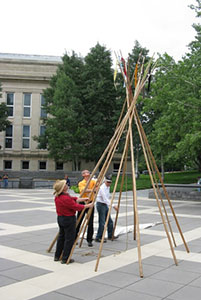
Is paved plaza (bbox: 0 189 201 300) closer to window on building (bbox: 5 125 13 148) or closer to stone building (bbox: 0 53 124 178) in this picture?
stone building (bbox: 0 53 124 178)

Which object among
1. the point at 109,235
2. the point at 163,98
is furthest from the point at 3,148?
the point at 109,235

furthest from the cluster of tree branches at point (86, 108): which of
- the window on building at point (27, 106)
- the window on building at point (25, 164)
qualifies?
the window on building at point (25, 164)

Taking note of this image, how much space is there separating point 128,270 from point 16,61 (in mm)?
46088

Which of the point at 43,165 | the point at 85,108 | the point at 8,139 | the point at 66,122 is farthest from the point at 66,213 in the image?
the point at 8,139

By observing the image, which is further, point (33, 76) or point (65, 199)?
point (33, 76)

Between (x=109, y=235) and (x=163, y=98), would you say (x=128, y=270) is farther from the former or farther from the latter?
(x=163, y=98)

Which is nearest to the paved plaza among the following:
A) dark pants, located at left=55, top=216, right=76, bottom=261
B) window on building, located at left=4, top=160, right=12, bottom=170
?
dark pants, located at left=55, top=216, right=76, bottom=261

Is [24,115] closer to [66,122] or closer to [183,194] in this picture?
[66,122]

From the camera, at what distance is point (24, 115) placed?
48156 mm

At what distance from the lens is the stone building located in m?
47.3

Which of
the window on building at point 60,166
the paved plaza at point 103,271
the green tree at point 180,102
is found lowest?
the paved plaza at point 103,271

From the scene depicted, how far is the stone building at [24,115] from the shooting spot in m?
47.3

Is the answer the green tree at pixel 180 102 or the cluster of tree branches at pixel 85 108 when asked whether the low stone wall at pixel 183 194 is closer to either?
the green tree at pixel 180 102

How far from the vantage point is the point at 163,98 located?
1902 cm
